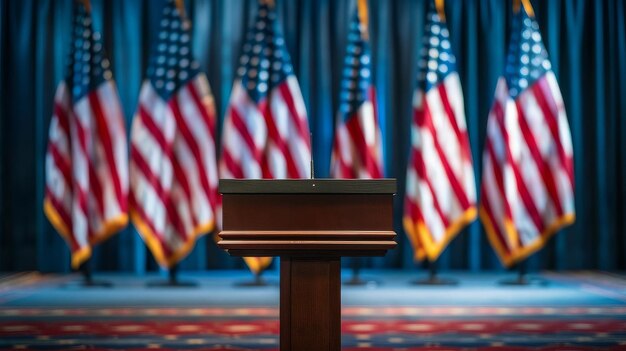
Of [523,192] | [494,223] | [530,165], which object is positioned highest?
[530,165]

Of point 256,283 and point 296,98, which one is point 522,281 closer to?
point 256,283

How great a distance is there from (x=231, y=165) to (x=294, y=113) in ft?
2.34

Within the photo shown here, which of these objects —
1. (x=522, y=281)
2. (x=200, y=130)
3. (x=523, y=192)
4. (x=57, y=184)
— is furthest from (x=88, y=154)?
(x=522, y=281)

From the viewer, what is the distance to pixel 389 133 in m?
7.69

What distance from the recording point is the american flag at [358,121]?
6.44 metres

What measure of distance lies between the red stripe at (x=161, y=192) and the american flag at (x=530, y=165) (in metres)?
2.61

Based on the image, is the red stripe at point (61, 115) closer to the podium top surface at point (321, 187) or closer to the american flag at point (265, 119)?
the american flag at point (265, 119)

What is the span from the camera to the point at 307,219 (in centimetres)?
218

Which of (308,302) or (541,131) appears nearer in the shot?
(308,302)

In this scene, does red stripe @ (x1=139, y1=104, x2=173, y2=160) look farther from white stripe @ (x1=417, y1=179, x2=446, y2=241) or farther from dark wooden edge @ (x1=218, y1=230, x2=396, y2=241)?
dark wooden edge @ (x1=218, y1=230, x2=396, y2=241)

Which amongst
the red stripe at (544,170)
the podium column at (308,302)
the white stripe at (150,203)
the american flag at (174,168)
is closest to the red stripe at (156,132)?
the american flag at (174,168)

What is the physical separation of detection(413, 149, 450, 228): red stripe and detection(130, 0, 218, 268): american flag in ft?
5.67

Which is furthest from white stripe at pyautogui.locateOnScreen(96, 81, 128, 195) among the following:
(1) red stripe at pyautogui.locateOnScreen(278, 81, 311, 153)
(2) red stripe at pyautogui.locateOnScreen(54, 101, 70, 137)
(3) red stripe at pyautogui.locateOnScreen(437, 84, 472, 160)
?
(3) red stripe at pyautogui.locateOnScreen(437, 84, 472, 160)

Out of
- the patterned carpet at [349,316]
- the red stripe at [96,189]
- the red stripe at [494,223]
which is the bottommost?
the patterned carpet at [349,316]
